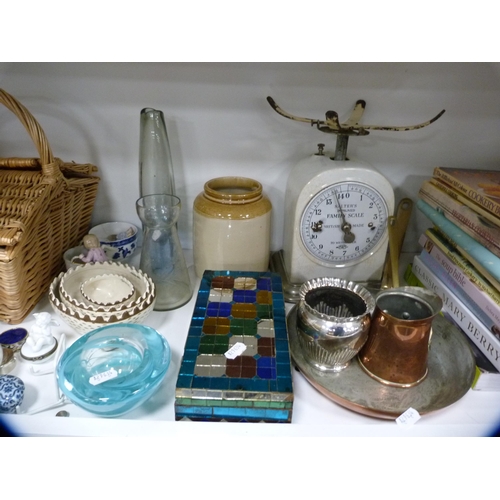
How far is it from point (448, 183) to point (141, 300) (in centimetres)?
52

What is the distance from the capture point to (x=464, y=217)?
622 millimetres

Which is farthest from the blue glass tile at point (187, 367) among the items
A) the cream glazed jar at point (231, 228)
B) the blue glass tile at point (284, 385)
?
the cream glazed jar at point (231, 228)

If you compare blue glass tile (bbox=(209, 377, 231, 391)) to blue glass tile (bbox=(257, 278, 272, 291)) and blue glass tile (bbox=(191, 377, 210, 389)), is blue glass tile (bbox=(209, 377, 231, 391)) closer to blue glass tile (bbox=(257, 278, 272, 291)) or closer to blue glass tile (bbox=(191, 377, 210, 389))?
blue glass tile (bbox=(191, 377, 210, 389))

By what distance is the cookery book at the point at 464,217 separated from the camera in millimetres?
568

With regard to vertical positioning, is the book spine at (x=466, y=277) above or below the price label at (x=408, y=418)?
above

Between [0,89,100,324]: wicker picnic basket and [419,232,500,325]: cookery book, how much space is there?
60cm

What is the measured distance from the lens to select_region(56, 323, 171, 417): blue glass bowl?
486 mm

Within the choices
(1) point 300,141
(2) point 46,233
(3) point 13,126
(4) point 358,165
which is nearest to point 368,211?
(4) point 358,165

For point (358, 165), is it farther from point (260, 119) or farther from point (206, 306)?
point (206, 306)

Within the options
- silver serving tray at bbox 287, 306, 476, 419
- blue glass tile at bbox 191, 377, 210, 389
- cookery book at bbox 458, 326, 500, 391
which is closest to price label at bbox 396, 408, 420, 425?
silver serving tray at bbox 287, 306, 476, 419

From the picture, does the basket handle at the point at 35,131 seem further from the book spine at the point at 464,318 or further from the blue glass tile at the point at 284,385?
the book spine at the point at 464,318

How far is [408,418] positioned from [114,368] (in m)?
0.37

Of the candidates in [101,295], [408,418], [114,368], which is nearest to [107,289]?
[101,295]

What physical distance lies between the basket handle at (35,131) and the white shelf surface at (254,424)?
29cm
